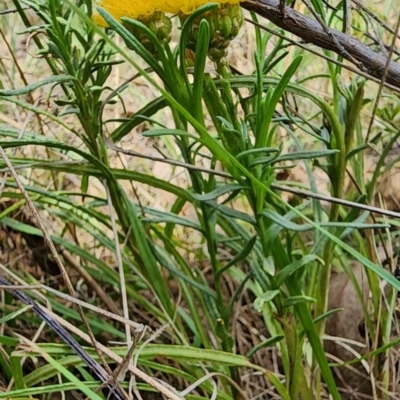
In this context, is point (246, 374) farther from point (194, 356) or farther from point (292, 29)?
point (292, 29)

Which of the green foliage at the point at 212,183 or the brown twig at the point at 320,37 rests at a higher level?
the brown twig at the point at 320,37

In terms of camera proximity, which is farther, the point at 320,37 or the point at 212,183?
the point at 212,183

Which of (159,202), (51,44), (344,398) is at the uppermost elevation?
(51,44)

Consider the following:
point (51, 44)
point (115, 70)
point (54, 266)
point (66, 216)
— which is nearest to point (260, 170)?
Answer: point (51, 44)

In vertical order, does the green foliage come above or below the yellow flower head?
below

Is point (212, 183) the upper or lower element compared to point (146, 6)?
lower

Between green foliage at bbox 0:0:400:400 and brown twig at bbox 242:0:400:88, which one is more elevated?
brown twig at bbox 242:0:400:88

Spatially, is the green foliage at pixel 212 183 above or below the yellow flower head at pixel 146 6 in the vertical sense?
below

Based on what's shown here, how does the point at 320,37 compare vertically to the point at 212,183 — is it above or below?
above
